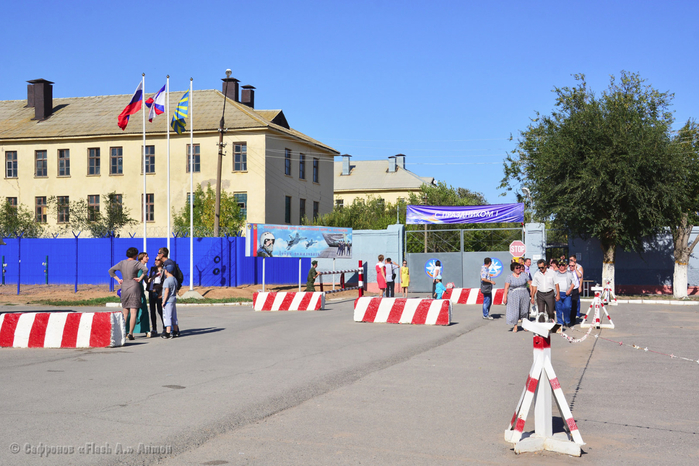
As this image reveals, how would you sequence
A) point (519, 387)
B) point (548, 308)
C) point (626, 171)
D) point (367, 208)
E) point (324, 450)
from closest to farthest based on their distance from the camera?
1. point (324, 450)
2. point (519, 387)
3. point (548, 308)
4. point (626, 171)
5. point (367, 208)

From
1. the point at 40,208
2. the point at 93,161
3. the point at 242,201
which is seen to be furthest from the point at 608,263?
the point at 40,208

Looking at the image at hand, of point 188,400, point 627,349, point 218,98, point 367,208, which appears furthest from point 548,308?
point 367,208

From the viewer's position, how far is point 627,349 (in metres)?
12.4

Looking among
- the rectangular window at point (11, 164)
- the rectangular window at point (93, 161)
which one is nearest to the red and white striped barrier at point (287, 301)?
the rectangular window at point (93, 161)

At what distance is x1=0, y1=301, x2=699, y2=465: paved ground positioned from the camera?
567cm

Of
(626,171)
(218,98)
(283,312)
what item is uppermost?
(218,98)

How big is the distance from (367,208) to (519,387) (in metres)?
54.0

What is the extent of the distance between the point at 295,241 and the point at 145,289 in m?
15.2

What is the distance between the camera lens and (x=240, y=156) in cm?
4359

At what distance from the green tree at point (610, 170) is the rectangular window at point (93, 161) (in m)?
28.9

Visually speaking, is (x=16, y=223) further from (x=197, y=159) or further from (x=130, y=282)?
(x=130, y=282)

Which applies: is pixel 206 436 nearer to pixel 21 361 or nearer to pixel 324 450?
pixel 324 450

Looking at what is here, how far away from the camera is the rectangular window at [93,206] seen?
142ft

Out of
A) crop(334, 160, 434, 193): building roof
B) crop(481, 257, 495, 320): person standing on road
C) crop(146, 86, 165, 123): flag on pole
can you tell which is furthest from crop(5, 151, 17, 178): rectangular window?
crop(334, 160, 434, 193): building roof
